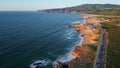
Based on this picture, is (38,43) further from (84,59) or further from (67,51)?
(84,59)

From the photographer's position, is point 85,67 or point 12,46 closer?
point 85,67

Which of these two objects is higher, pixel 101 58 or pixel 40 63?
pixel 101 58

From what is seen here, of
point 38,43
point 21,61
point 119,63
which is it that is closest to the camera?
point 119,63

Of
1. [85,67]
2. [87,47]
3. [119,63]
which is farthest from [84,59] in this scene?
[87,47]

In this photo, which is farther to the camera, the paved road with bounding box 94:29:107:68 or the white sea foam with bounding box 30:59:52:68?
the white sea foam with bounding box 30:59:52:68

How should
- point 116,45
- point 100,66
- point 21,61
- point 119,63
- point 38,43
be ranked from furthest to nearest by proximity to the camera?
1. point 38,43
2. point 116,45
3. point 21,61
4. point 119,63
5. point 100,66

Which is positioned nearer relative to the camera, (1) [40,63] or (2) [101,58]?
(1) [40,63]

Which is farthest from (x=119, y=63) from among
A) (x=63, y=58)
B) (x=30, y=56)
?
(x=30, y=56)

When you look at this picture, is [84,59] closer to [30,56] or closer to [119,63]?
[119,63]

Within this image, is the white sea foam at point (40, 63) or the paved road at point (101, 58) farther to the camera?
the white sea foam at point (40, 63)
